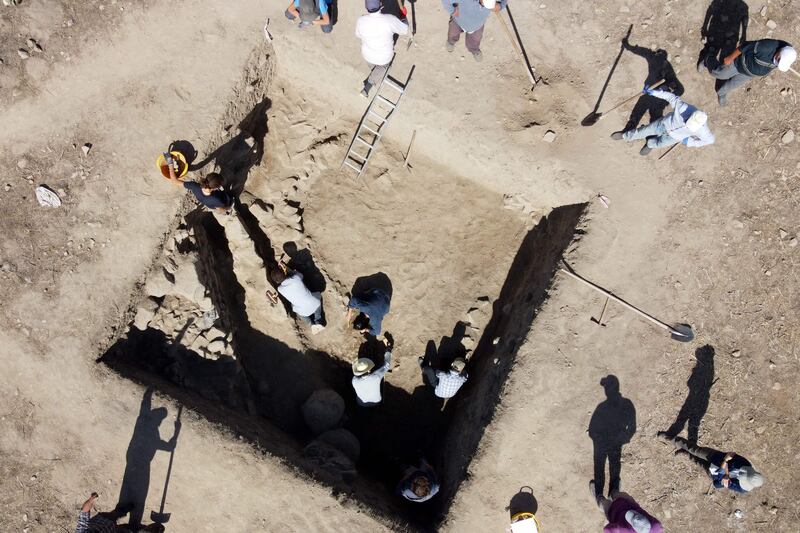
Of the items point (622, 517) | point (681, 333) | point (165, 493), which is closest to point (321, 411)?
point (165, 493)

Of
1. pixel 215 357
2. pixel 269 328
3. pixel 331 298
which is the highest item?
pixel 331 298

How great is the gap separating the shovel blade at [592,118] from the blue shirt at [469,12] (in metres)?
2.29

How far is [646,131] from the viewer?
7.23 meters

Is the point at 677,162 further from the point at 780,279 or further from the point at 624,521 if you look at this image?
the point at 624,521

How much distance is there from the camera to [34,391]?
7.57 meters

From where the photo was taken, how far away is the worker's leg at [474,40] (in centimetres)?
761

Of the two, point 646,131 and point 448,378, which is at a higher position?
point 646,131

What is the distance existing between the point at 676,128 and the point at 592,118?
4.91ft

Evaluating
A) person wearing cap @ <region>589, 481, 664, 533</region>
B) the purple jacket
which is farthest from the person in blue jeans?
the purple jacket

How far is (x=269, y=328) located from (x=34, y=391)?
3.67 meters

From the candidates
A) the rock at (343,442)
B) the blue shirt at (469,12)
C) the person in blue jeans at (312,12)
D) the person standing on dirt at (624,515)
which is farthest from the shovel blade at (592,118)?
the rock at (343,442)

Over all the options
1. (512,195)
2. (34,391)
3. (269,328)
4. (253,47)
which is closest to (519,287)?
(512,195)

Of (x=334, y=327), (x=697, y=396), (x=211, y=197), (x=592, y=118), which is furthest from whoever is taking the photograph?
(x=334, y=327)

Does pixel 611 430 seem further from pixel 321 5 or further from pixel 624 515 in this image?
pixel 321 5
